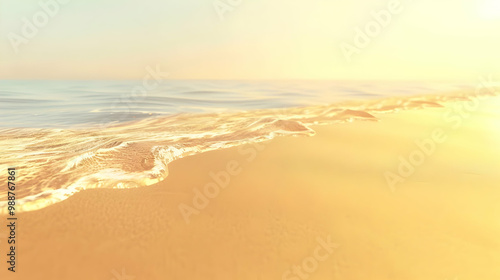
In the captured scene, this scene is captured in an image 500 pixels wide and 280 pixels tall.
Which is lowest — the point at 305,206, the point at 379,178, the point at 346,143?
the point at 305,206

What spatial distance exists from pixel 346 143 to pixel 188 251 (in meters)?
4.51

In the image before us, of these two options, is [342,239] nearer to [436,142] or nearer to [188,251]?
[188,251]

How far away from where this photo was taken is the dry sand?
2.21 m

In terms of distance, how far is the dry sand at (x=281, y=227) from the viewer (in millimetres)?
2211

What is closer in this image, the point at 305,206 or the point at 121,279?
the point at 121,279

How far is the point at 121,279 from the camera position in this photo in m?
2.10

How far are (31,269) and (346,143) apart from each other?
5.54 meters

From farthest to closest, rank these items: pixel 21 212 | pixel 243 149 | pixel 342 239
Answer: pixel 243 149 → pixel 21 212 → pixel 342 239

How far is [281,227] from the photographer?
277 centimetres

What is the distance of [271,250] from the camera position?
2.43 metres

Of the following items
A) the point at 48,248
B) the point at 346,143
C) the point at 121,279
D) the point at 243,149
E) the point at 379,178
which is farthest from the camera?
the point at 346,143

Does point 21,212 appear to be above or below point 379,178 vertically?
below

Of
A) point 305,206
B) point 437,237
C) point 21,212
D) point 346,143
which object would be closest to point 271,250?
point 305,206

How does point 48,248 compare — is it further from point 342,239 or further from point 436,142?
point 436,142
